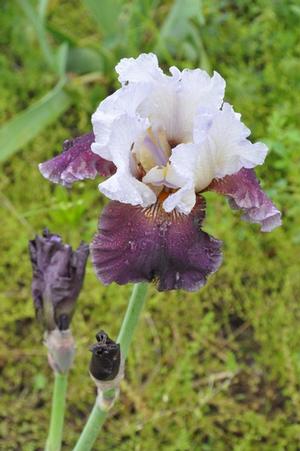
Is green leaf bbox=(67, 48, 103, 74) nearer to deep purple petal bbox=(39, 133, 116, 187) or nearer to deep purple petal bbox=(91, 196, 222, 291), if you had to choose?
deep purple petal bbox=(39, 133, 116, 187)

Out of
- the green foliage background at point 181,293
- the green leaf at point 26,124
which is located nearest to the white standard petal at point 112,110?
the green foliage background at point 181,293

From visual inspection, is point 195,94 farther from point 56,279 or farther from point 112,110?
point 56,279

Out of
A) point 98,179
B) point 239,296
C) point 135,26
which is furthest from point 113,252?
point 135,26

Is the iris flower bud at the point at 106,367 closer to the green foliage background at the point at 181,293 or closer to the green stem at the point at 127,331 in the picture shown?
the green stem at the point at 127,331

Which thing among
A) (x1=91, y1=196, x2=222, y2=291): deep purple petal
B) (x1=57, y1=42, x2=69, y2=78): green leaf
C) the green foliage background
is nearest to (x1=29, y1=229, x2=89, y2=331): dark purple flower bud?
(x1=91, y1=196, x2=222, y2=291): deep purple petal

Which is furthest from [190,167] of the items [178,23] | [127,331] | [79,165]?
[178,23]

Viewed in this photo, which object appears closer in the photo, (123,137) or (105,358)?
(123,137)

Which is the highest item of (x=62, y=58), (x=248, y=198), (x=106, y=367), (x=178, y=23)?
(x=248, y=198)

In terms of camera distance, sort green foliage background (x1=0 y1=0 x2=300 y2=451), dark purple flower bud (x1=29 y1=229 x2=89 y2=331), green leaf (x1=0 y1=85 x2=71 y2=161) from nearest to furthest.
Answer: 1. dark purple flower bud (x1=29 y1=229 x2=89 y2=331)
2. green foliage background (x1=0 y1=0 x2=300 y2=451)
3. green leaf (x1=0 y1=85 x2=71 y2=161)
